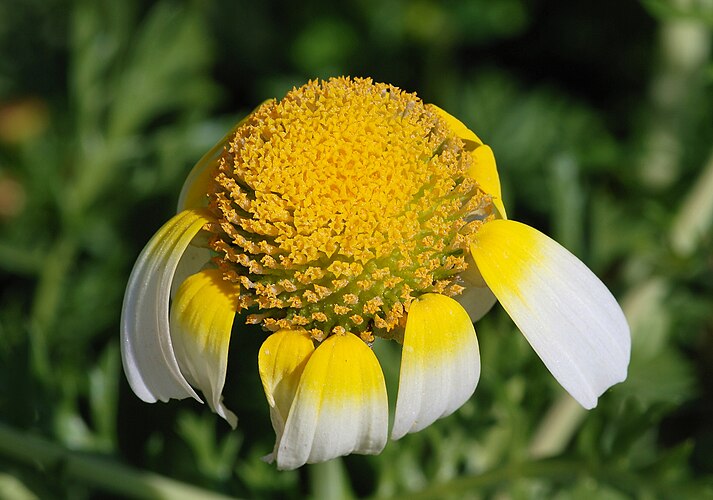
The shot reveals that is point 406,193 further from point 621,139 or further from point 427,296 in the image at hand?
point 621,139

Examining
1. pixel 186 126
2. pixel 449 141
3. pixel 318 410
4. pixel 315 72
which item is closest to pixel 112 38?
pixel 186 126

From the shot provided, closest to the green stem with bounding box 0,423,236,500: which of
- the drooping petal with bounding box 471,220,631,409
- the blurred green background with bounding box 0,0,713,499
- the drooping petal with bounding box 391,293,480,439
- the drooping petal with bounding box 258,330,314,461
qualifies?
the blurred green background with bounding box 0,0,713,499

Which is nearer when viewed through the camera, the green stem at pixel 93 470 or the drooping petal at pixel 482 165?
the drooping petal at pixel 482 165

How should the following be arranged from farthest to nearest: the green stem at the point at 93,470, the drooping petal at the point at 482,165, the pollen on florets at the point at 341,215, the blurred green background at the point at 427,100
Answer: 1. the blurred green background at the point at 427,100
2. the green stem at the point at 93,470
3. the drooping petal at the point at 482,165
4. the pollen on florets at the point at 341,215

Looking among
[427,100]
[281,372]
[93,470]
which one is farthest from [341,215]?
[427,100]

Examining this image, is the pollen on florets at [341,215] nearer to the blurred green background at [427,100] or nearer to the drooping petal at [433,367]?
the drooping petal at [433,367]

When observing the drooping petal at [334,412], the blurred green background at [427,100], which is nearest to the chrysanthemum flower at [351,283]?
the drooping petal at [334,412]
